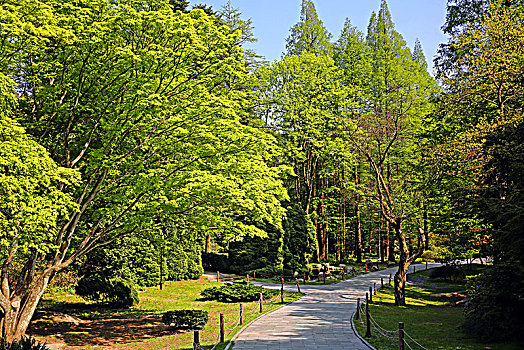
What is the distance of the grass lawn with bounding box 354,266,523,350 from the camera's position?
1288 cm

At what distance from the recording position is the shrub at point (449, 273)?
32.7 m

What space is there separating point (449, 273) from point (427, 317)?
1726cm

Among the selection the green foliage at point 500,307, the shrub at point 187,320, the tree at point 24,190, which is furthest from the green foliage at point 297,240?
the tree at point 24,190

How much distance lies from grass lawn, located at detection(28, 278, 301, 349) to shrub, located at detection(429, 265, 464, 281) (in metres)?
16.3

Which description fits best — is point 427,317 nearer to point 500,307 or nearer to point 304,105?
point 500,307

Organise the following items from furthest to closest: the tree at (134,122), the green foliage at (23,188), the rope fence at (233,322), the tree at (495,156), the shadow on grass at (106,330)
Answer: the shadow on grass at (106,330)
the rope fence at (233,322)
the tree at (495,156)
the tree at (134,122)
the green foliage at (23,188)

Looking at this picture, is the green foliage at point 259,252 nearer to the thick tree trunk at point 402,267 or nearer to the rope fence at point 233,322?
the rope fence at point 233,322

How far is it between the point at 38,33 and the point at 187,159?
5.46 m

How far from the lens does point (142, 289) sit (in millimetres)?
25078

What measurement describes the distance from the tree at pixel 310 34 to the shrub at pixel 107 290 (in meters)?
28.1

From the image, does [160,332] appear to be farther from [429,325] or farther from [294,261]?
[294,261]

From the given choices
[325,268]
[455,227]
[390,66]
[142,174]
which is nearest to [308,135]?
[390,66]

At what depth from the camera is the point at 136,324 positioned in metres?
16.6

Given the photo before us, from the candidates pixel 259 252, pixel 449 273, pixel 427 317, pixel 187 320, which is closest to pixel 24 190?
pixel 187 320
